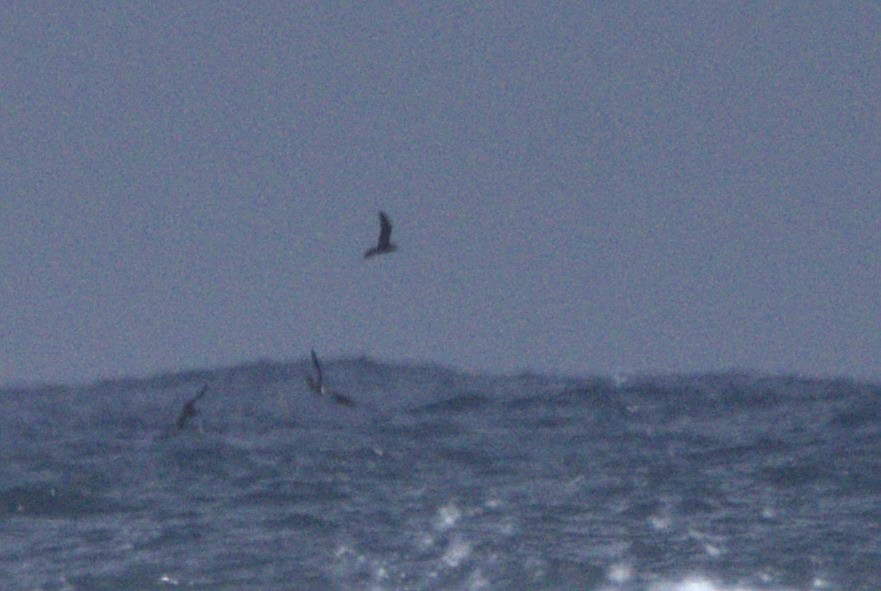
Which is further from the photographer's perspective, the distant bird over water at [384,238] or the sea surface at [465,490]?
the sea surface at [465,490]

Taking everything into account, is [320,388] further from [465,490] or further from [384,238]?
[465,490]

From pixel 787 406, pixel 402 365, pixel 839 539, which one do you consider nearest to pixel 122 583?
pixel 839 539

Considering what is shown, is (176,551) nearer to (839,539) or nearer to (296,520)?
(296,520)

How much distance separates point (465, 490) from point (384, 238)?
9.73m

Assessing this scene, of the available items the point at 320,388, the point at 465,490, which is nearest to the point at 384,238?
the point at 320,388

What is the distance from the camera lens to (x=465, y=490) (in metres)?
29.7

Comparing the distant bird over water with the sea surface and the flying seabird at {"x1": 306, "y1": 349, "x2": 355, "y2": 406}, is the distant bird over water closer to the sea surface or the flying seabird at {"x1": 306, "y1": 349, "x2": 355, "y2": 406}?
the flying seabird at {"x1": 306, "y1": 349, "x2": 355, "y2": 406}

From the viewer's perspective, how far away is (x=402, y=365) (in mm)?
50469

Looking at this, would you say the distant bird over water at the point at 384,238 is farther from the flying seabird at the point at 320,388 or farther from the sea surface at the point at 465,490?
the sea surface at the point at 465,490

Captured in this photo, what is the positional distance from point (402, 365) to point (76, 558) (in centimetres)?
2512

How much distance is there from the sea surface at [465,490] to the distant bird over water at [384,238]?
5.14 metres

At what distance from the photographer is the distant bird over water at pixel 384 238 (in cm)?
2053

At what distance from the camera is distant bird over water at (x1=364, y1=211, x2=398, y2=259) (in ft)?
67.4

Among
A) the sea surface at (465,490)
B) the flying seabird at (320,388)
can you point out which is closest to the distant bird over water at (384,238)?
the flying seabird at (320,388)
